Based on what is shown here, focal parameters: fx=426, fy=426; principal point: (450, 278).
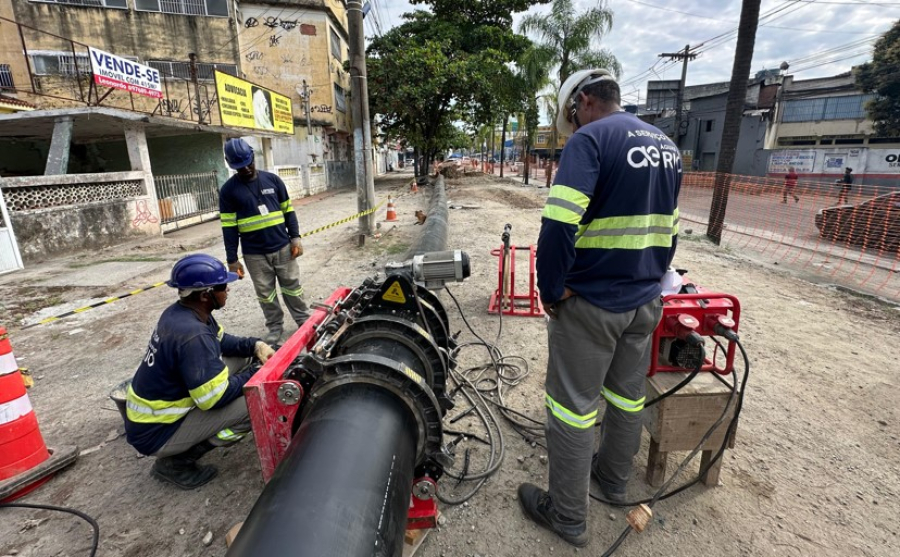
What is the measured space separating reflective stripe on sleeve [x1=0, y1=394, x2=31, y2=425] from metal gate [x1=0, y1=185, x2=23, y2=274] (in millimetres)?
6489

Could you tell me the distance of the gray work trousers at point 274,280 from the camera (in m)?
3.97

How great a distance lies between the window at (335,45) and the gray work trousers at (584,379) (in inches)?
945

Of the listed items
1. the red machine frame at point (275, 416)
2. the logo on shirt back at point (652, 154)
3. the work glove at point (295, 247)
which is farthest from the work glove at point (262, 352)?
the logo on shirt back at point (652, 154)

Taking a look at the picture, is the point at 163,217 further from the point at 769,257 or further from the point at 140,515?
the point at 769,257

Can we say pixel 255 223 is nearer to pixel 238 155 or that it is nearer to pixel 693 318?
pixel 238 155

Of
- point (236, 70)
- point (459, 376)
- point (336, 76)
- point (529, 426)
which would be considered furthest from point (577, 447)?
point (336, 76)

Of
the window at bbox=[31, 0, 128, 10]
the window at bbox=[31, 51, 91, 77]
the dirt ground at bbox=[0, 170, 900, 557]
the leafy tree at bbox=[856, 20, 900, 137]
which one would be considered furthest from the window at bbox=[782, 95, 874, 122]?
the window at bbox=[31, 51, 91, 77]

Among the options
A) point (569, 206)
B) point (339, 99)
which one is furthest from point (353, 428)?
point (339, 99)

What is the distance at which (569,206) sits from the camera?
1.70 meters

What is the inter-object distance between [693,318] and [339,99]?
24.5m

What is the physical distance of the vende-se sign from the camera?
9383 mm

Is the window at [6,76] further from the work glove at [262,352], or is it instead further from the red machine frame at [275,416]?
the red machine frame at [275,416]

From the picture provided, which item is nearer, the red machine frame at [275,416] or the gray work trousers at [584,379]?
the red machine frame at [275,416]

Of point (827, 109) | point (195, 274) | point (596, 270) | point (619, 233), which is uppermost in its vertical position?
point (827, 109)
